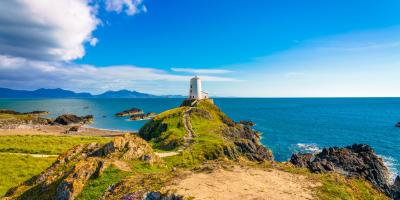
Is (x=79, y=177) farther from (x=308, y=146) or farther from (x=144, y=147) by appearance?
(x=308, y=146)

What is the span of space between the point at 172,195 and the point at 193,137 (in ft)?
137

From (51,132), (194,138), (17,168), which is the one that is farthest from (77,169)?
(51,132)

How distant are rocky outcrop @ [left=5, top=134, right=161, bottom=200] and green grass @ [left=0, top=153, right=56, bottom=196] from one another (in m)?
12.5

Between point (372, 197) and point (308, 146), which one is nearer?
point (372, 197)

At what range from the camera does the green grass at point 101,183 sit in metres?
20.1

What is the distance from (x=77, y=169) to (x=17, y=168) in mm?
27897

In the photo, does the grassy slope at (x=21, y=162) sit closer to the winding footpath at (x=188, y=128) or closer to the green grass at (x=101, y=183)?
the green grass at (x=101, y=183)

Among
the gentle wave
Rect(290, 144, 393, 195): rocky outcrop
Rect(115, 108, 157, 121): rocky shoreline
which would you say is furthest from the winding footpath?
Rect(115, 108, 157, 121): rocky shoreline

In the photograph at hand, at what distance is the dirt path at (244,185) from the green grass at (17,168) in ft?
92.1

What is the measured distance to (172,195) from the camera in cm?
1688

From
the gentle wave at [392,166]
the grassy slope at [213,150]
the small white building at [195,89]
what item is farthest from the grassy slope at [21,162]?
the gentle wave at [392,166]

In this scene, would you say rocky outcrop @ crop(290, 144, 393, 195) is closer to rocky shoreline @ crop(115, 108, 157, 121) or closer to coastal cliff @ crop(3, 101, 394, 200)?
coastal cliff @ crop(3, 101, 394, 200)

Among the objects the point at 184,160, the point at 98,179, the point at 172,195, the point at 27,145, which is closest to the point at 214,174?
the point at 172,195

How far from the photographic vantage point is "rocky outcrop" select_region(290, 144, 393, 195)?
45125mm
